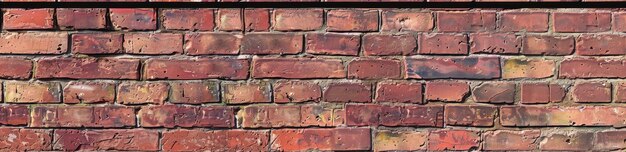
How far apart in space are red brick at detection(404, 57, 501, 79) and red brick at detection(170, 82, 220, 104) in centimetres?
52

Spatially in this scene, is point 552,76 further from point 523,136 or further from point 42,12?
point 42,12

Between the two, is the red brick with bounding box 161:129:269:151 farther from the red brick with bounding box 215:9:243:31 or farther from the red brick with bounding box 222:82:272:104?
the red brick with bounding box 215:9:243:31

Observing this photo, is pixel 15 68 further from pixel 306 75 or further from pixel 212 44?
pixel 306 75

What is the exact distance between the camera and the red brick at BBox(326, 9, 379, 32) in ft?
4.30

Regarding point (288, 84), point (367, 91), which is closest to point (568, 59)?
point (367, 91)

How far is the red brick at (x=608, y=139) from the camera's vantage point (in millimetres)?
1323

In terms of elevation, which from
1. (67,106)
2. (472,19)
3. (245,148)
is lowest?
(245,148)

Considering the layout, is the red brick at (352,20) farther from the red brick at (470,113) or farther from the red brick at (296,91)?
the red brick at (470,113)

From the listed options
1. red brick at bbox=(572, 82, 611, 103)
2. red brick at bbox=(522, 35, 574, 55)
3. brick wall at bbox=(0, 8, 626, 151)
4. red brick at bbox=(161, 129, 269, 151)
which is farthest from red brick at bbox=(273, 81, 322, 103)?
red brick at bbox=(572, 82, 611, 103)

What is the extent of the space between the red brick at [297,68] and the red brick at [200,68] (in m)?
0.04

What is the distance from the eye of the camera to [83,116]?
1317 mm

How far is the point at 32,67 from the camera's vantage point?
1308mm

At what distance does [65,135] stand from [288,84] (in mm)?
615

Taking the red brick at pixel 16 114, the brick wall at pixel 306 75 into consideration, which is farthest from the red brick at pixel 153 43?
the red brick at pixel 16 114
